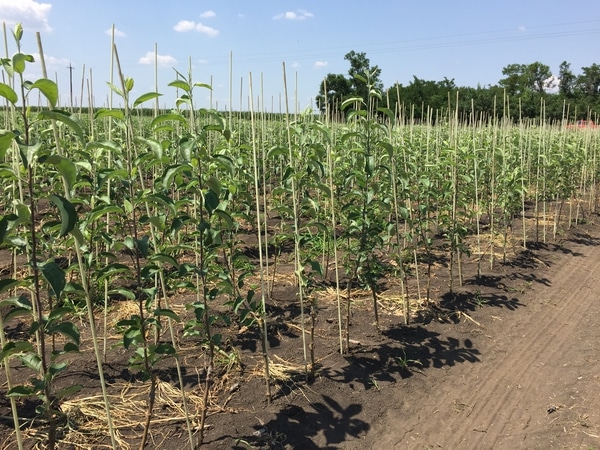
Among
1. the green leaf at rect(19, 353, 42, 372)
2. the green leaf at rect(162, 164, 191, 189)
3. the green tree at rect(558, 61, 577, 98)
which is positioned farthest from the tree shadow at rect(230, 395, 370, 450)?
the green tree at rect(558, 61, 577, 98)

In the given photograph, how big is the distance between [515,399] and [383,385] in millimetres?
1039

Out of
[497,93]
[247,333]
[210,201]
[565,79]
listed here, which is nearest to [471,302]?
[247,333]

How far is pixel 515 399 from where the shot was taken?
338cm

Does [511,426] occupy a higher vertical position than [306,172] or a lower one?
lower

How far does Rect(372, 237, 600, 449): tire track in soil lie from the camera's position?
9.68ft

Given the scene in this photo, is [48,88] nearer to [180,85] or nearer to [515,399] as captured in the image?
[180,85]

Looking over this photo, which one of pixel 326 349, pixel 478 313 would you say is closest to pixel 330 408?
pixel 326 349

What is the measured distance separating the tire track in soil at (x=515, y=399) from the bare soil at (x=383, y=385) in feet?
0.03

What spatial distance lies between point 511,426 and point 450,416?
1.37 ft

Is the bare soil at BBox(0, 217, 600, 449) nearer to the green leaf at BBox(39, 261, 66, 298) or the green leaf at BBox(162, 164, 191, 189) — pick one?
the green leaf at BBox(162, 164, 191, 189)

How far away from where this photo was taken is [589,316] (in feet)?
15.8

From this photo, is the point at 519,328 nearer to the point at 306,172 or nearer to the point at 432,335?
the point at 432,335

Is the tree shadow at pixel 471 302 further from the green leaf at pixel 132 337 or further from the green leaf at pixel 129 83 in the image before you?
the green leaf at pixel 129 83

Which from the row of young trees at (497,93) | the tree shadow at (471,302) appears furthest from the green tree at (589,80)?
the tree shadow at (471,302)
